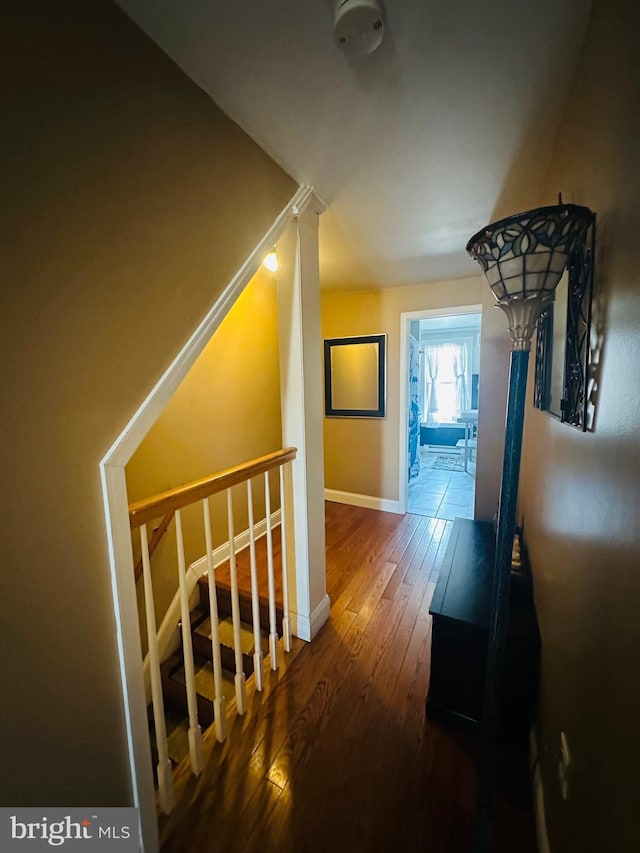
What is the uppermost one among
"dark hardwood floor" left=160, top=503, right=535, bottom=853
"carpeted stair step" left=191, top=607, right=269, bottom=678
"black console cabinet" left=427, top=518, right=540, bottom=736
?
"black console cabinet" left=427, top=518, right=540, bottom=736

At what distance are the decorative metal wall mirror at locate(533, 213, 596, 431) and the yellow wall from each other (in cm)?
196

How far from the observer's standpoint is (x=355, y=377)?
141 inches

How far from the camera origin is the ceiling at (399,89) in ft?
2.82

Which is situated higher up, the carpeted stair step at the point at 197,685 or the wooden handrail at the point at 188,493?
the wooden handrail at the point at 188,493

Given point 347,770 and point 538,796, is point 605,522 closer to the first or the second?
point 538,796

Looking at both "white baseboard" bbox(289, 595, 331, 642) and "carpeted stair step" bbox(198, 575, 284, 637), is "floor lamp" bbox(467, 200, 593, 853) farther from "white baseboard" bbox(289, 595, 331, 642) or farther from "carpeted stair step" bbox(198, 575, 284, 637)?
"carpeted stair step" bbox(198, 575, 284, 637)

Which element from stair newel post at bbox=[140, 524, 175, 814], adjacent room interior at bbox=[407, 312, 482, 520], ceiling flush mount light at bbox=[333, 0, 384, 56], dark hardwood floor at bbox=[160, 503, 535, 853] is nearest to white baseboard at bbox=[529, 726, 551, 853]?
dark hardwood floor at bbox=[160, 503, 535, 853]

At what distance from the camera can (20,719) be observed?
2.34ft

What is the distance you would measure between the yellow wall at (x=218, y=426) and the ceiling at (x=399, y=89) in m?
1.22

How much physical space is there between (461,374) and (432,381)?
574mm

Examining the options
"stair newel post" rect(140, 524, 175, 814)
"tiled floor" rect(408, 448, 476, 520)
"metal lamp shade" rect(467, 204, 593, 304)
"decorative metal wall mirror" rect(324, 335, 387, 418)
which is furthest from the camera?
"tiled floor" rect(408, 448, 476, 520)

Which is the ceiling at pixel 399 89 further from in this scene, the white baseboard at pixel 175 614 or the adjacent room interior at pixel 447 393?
the adjacent room interior at pixel 447 393

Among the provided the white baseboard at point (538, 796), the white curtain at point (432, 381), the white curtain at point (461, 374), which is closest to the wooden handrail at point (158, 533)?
the white baseboard at point (538, 796)

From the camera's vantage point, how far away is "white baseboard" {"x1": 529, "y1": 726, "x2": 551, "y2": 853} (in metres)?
0.94
